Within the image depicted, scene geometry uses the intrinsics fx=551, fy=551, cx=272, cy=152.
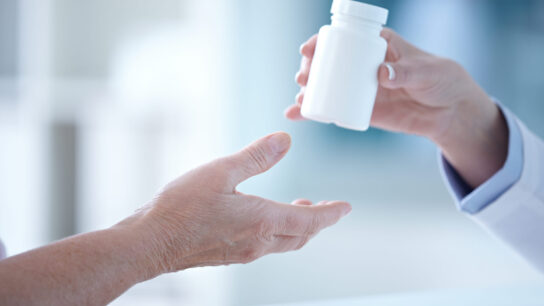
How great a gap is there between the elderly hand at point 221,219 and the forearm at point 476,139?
0.36 m

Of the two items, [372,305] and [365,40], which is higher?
[365,40]

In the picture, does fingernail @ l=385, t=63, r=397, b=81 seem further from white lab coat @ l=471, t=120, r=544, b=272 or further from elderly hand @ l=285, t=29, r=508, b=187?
white lab coat @ l=471, t=120, r=544, b=272

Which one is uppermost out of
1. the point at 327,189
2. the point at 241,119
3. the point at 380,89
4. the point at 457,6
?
the point at 457,6

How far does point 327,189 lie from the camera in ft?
7.16

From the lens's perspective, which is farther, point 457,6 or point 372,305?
point 457,6

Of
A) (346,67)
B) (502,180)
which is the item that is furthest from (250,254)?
(502,180)

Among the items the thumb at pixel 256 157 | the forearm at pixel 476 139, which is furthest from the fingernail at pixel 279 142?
the forearm at pixel 476 139

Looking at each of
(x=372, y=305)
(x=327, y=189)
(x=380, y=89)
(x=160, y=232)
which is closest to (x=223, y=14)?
(x=327, y=189)

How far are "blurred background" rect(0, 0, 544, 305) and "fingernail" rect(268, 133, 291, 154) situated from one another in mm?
1414

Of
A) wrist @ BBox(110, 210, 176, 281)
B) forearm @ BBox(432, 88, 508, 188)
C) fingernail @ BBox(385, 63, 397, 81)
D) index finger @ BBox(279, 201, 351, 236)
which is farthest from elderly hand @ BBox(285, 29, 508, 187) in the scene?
wrist @ BBox(110, 210, 176, 281)

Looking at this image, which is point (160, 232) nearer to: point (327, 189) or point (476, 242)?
point (327, 189)

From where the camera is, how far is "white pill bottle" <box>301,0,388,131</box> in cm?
64

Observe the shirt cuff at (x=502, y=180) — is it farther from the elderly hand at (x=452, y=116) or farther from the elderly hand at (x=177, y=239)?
the elderly hand at (x=177, y=239)

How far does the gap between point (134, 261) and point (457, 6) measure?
2.06 metres
